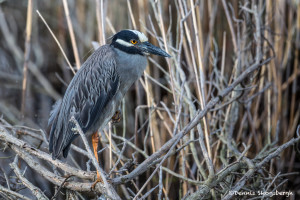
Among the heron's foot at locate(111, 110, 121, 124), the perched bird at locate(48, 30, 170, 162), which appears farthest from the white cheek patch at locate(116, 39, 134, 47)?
the heron's foot at locate(111, 110, 121, 124)

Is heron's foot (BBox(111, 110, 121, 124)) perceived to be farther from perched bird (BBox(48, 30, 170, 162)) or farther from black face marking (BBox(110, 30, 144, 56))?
black face marking (BBox(110, 30, 144, 56))

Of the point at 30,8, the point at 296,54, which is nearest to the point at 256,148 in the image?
the point at 296,54

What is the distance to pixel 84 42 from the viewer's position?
16.7 feet

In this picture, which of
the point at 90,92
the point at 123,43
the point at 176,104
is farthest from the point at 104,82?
the point at 176,104

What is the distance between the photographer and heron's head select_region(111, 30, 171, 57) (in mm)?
2760

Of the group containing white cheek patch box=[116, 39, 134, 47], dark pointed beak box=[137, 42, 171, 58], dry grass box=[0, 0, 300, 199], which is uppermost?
white cheek patch box=[116, 39, 134, 47]

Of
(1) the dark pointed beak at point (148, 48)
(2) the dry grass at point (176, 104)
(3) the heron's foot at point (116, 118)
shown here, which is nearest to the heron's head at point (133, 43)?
(1) the dark pointed beak at point (148, 48)

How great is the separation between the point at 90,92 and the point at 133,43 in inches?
17.5

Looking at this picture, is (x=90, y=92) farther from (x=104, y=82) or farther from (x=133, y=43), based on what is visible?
(x=133, y=43)

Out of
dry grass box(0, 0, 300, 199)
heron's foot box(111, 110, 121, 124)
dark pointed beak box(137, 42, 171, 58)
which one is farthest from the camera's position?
heron's foot box(111, 110, 121, 124)

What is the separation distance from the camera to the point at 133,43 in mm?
2805

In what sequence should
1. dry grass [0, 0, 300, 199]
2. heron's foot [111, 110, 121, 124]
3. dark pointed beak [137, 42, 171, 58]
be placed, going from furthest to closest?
heron's foot [111, 110, 121, 124] < dark pointed beak [137, 42, 171, 58] < dry grass [0, 0, 300, 199]

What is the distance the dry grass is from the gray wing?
0.53 feet

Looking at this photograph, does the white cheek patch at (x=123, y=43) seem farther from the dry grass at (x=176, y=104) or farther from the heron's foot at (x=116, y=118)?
the heron's foot at (x=116, y=118)
